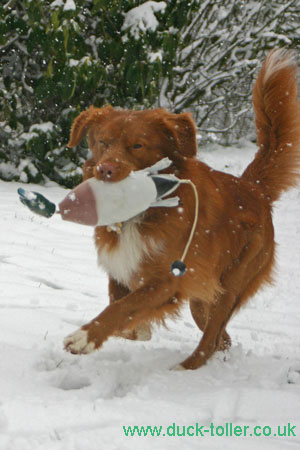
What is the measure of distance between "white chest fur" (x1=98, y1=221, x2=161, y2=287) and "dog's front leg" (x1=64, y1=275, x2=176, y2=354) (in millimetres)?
161

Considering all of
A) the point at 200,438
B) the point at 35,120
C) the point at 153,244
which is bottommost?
the point at 35,120

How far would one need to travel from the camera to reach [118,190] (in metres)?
2.40

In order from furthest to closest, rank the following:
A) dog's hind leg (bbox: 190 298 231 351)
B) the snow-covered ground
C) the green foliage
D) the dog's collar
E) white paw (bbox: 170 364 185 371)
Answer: the green foliage < dog's hind leg (bbox: 190 298 231 351) < white paw (bbox: 170 364 185 371) < the dog's collar < the snow-covered ground

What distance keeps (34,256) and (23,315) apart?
2.08 metres

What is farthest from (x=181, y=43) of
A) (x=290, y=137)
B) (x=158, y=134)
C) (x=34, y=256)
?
(x=158, y=134)

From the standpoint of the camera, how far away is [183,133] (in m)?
2.85

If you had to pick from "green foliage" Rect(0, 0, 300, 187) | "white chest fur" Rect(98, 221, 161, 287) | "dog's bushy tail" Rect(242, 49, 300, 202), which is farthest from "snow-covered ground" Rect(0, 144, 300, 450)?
"green foliage" Rect(0, 0, 300, 187)

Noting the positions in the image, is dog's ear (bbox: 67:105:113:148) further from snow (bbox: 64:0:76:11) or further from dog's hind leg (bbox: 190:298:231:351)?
snow (bbox: 64:0:76:11)

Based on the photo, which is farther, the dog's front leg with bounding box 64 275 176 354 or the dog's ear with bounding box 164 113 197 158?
the dog's ear with bounding box 164 113 197 158

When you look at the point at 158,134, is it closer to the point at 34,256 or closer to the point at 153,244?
the point at 153,244

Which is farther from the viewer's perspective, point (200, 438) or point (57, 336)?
point (57, 336)

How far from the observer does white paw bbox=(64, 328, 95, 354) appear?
2439mm

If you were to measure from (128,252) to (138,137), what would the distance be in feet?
2.09

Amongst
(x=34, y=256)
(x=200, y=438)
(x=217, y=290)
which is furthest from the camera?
(x=34, y=256)
